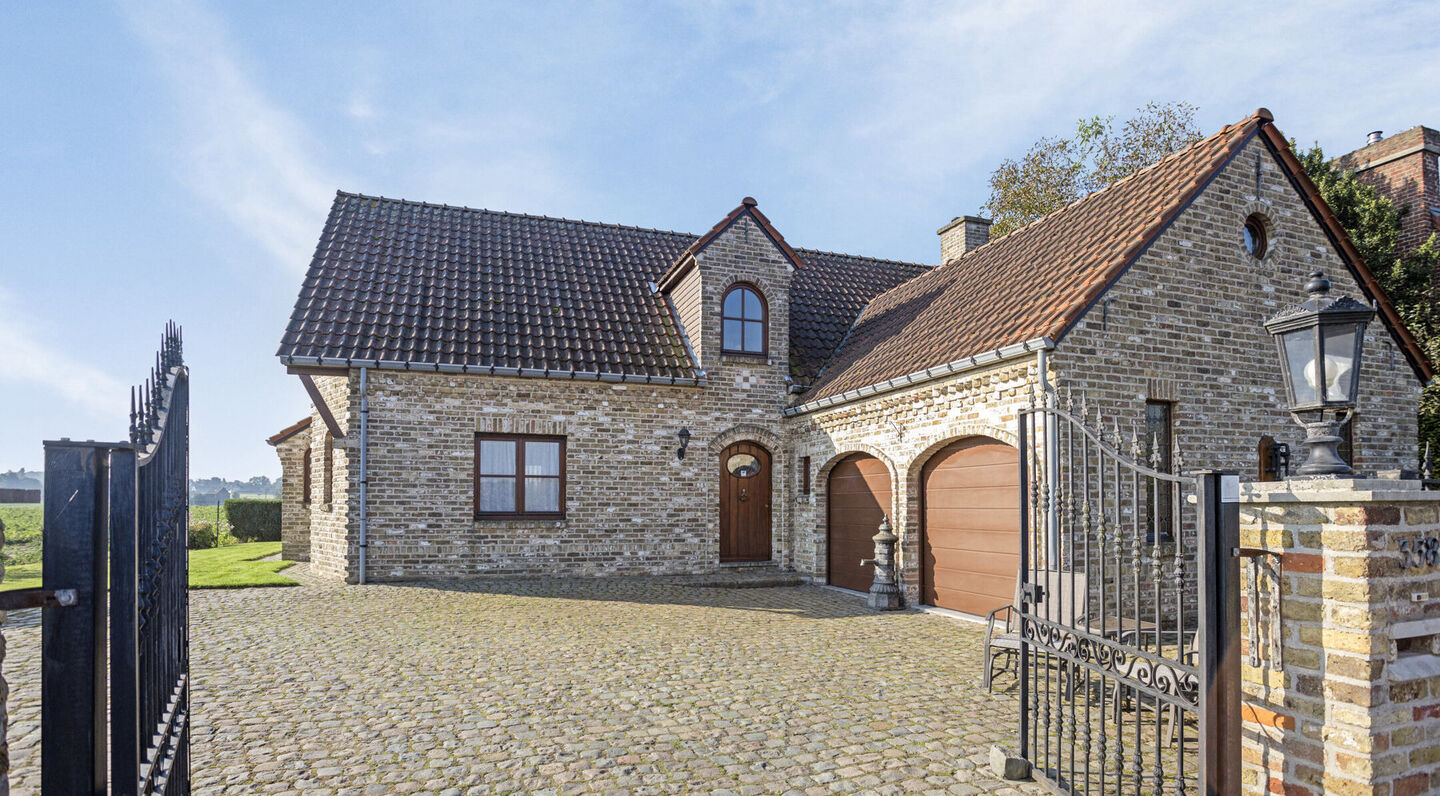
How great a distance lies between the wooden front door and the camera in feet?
47.5

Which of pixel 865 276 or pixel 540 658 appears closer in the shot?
pixel 540 658

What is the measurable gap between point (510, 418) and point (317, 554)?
426cm

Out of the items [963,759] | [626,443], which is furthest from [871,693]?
[626,443]

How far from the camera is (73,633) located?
2135 millimetres

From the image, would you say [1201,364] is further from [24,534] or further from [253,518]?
[253,518]

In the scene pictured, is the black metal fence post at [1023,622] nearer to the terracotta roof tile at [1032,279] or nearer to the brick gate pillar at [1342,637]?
the brick gate pillar at [1342,637]

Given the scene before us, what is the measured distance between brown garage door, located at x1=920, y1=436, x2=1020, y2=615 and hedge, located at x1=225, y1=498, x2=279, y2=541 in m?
→ 20.6

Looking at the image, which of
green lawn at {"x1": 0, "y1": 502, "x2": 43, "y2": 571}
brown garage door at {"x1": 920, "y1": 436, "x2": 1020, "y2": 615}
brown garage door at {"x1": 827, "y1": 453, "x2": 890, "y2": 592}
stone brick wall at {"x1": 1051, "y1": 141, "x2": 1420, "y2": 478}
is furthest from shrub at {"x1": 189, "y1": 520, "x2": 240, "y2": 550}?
stone brick wall at {"x1": 1051, "y1": 141, "x2": 1420, "y2": 478}

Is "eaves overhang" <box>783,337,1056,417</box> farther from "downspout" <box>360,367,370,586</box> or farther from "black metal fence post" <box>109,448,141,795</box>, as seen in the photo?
"black metal fence post" <box>109,448,141,795</box>

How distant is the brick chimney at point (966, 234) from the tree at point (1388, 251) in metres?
Result: 6.68

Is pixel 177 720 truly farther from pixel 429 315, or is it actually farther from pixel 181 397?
pixel 429 315

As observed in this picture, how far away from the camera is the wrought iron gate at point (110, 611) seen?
2119mm

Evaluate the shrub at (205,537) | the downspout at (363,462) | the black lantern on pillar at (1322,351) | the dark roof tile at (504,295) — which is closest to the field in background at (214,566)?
the shrub at (205,537)

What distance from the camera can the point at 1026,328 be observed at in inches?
356
